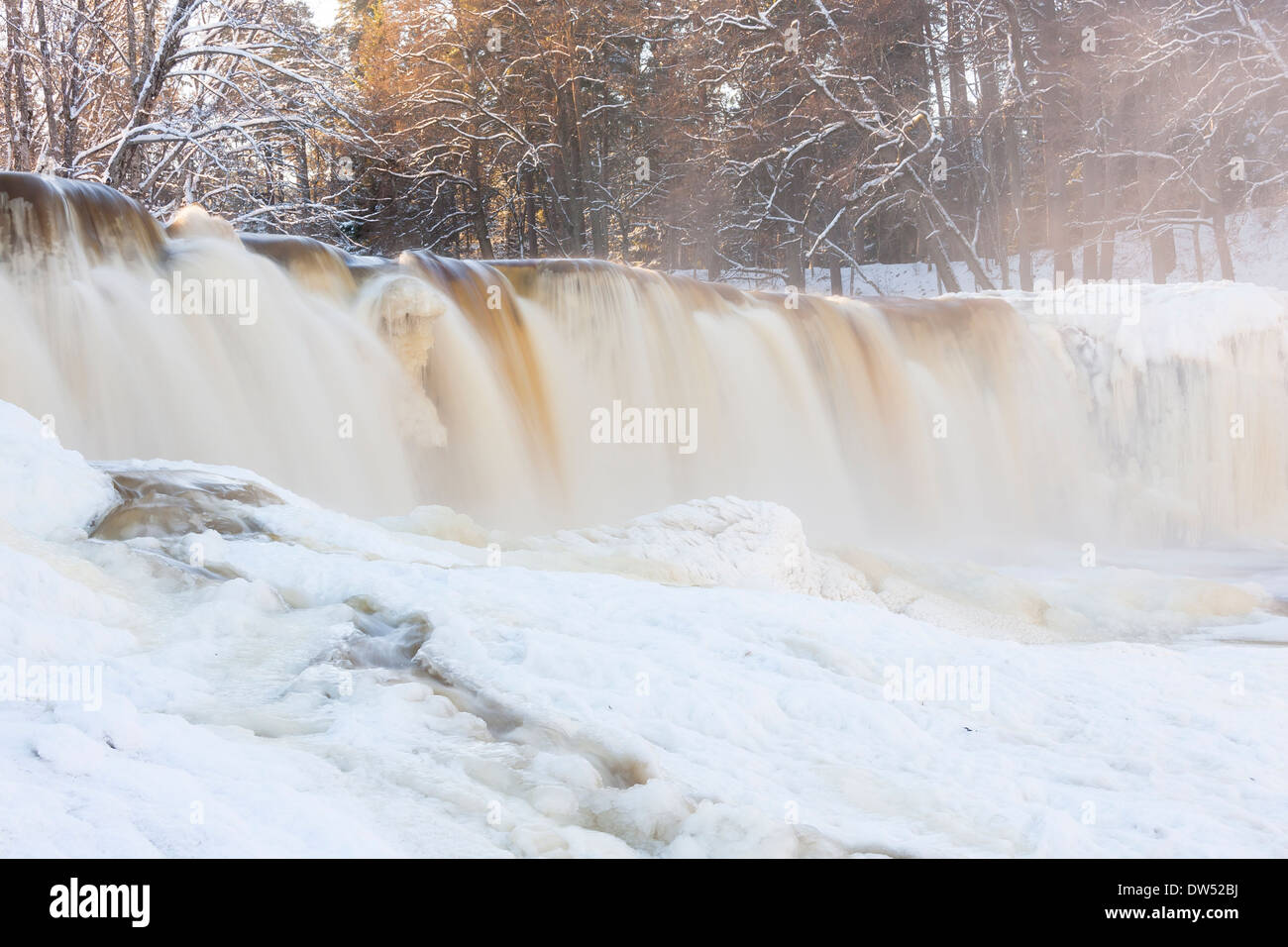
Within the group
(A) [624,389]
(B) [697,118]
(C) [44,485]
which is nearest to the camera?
(C) [44,485]

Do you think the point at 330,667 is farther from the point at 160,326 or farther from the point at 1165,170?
the point at 1165,170

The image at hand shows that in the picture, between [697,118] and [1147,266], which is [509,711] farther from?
[1147,266]

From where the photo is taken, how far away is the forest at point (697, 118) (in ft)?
51.6

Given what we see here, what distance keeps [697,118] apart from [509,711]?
22894 mm

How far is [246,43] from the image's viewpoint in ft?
50.5

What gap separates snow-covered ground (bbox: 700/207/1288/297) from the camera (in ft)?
82.7

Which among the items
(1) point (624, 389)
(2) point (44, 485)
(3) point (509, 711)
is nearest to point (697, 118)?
(1) point (624, 389)

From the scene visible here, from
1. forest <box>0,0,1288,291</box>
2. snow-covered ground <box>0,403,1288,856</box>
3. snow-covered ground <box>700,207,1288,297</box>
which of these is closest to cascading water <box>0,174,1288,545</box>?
snow-covered ground <box>0,403,1288,856</box>

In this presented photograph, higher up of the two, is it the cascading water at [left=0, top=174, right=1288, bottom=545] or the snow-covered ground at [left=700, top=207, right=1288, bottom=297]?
the snow-covered ground at [left=700, top=207, right=1288, bottom=297]

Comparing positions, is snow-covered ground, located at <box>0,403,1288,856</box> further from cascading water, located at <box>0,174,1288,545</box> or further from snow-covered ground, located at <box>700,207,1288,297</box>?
snow-covered ground, located at <box>700,207,1288,297</box>

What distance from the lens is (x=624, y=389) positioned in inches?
521

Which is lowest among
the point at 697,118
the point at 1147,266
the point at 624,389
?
the point at 624,389

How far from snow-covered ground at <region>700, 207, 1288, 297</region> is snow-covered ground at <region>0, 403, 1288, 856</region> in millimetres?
19564

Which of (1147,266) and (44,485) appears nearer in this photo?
(44,485)
